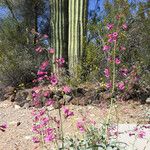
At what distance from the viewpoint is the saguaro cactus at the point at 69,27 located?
1251 centimetres

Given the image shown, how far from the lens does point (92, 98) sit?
33.4 feet

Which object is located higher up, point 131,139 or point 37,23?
point 37,23

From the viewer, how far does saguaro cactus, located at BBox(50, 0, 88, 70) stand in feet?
41.0

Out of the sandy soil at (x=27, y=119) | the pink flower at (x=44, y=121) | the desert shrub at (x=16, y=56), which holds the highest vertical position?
the desert shrub at (x=16, y=56)

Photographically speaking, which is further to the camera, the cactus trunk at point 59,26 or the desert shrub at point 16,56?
the desert shrub at point 16,56

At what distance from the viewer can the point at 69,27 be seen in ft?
42.1

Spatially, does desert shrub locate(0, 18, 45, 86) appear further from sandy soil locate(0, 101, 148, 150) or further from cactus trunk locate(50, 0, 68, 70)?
sandy soil locate(0, 101, 148, 150)

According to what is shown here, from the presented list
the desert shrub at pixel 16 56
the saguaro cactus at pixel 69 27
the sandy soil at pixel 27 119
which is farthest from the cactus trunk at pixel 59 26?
the sandy soil at pixel 27 119

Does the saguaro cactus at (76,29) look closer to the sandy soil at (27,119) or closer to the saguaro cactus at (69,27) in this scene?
the saguaro cactus at (69,27)

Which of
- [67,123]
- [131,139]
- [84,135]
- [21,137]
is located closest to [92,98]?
[67,123]

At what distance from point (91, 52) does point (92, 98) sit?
207cm

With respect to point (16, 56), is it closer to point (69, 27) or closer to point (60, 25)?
point (60, 25)

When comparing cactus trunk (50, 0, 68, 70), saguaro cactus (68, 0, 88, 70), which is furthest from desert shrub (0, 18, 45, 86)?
saguaro cactus (68, 0, 88, 70)

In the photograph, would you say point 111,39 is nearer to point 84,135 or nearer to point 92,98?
point 84,135
